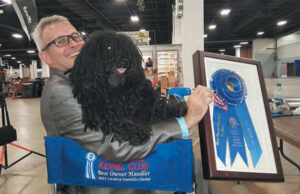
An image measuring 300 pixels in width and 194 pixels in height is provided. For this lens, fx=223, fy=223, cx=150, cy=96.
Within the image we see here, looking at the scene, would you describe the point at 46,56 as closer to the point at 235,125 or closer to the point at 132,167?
the point at 132,167

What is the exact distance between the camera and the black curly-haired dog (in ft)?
2.53

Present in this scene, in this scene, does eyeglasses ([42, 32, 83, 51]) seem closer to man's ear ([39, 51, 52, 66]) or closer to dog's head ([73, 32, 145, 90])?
man's ear ([39, 51, 52, 66])

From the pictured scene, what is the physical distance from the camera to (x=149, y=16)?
12.8 meters

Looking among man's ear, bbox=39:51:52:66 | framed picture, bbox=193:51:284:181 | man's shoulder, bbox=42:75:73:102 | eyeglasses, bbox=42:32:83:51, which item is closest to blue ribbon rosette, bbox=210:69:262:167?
framed picture, bbox=193:51:284:181

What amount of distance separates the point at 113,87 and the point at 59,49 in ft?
1.74

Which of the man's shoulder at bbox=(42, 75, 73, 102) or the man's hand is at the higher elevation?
the man's shoulder at bbox=(42, 75, 73, 102)

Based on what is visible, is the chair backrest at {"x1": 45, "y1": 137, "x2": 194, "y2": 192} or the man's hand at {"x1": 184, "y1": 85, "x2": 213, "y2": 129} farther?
the man's hand at {"x1": 184, "y1": 85, "x2": 213, "y2": 129}

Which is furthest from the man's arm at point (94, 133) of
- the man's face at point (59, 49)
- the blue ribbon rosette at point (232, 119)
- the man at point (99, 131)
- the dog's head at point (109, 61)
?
the man's face at point (59, 49)

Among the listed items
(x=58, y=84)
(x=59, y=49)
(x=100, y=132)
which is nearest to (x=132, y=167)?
(x=100, y=132)

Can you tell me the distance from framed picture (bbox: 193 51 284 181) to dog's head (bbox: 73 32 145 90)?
29 centimetres

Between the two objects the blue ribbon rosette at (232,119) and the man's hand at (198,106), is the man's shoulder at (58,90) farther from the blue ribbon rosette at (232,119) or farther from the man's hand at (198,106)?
the blue ribbon rosette at (232,119)

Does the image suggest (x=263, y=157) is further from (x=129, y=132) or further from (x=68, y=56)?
(x=68, y=56)

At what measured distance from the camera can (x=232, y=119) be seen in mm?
938

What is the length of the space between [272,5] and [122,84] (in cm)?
1286
